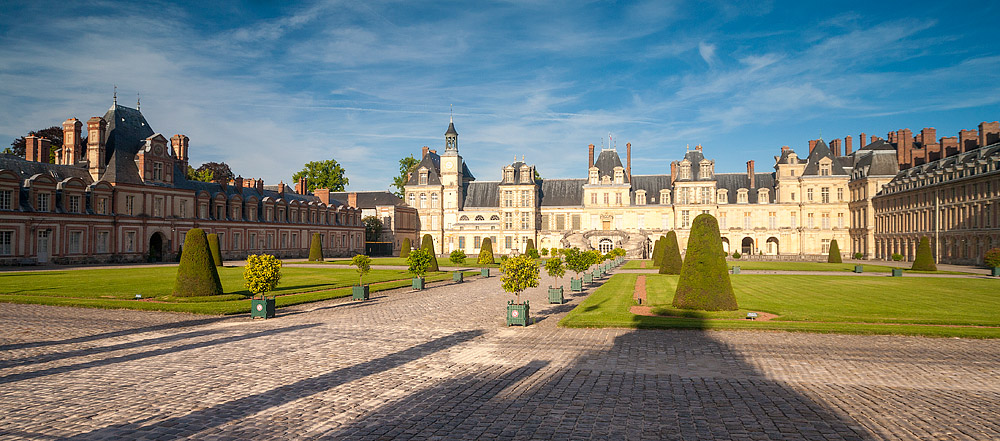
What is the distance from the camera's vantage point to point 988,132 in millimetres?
54938

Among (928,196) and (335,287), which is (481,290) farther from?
(928,196)

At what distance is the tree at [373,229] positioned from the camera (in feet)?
266

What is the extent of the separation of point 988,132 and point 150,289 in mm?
68917

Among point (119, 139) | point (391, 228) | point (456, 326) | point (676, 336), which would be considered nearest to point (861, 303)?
point (676, 336)

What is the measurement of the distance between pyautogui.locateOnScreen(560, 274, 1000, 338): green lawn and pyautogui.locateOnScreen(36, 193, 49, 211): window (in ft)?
134

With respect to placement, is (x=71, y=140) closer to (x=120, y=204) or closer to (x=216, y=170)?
(x=120, y=204)

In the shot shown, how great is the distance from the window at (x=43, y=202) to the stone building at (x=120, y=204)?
67 mm

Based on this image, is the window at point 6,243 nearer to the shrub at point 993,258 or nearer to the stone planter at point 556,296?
the stone planter at point 556,296

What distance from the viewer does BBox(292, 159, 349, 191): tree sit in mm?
89688

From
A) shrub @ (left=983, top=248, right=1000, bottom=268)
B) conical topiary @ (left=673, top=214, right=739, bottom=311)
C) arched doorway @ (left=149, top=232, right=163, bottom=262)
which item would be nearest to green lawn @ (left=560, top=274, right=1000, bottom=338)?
conical topiary @ (left=673, top=214, right=739, bottom=311)

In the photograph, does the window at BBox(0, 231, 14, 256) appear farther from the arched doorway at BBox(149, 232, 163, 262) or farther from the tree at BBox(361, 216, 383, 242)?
the tree at BBox(361, 216, 383, 242)

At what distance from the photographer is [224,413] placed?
834 cm

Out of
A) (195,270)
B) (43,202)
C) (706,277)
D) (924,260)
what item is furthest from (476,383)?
(43,202)

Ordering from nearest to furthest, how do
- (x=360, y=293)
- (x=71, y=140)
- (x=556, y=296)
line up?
(x=556, y=296)
(x=360, y=293)
(x=71, y=140)
